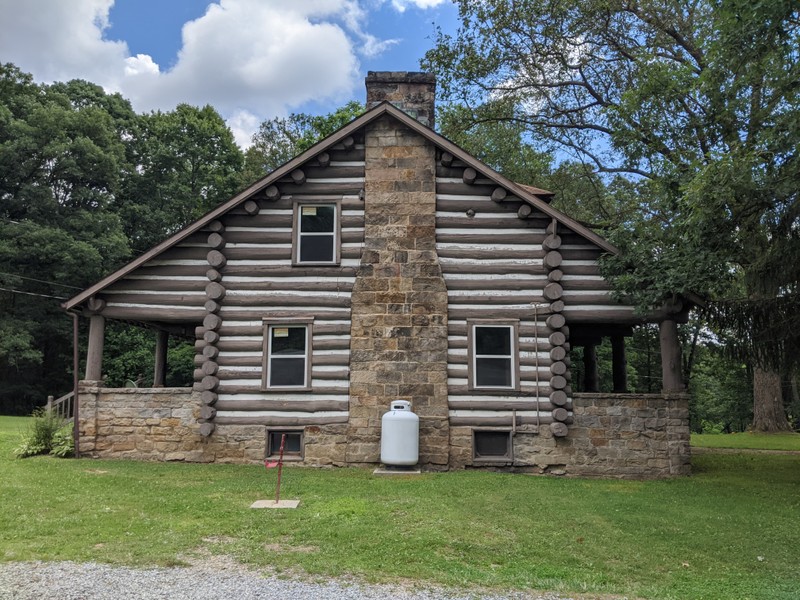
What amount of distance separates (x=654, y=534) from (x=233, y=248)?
380 inches

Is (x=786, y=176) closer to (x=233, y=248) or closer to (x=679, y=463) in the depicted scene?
(x=679, y=463)

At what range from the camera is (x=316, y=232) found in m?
14.1

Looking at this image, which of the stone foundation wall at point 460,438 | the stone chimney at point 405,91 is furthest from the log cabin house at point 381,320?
the stone chimney at point 405,91

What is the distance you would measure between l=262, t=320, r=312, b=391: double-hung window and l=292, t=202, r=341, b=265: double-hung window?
1.42 metres

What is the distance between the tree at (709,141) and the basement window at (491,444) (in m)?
3.83

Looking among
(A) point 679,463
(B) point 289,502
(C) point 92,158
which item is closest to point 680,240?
(A) point 679,463

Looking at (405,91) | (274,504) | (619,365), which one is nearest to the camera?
(274,504)

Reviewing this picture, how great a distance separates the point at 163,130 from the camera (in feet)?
128

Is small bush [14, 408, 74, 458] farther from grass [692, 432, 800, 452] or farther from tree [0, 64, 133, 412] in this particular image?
tree [0, 64, 133, 412]

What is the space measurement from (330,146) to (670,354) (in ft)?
27.0

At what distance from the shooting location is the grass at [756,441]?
20172mm

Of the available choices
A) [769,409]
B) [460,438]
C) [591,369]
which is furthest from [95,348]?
[769,409]

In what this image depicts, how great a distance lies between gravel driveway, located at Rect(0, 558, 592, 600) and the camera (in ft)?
18.2

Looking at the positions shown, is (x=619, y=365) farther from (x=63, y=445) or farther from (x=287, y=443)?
(x=63, y=445)
